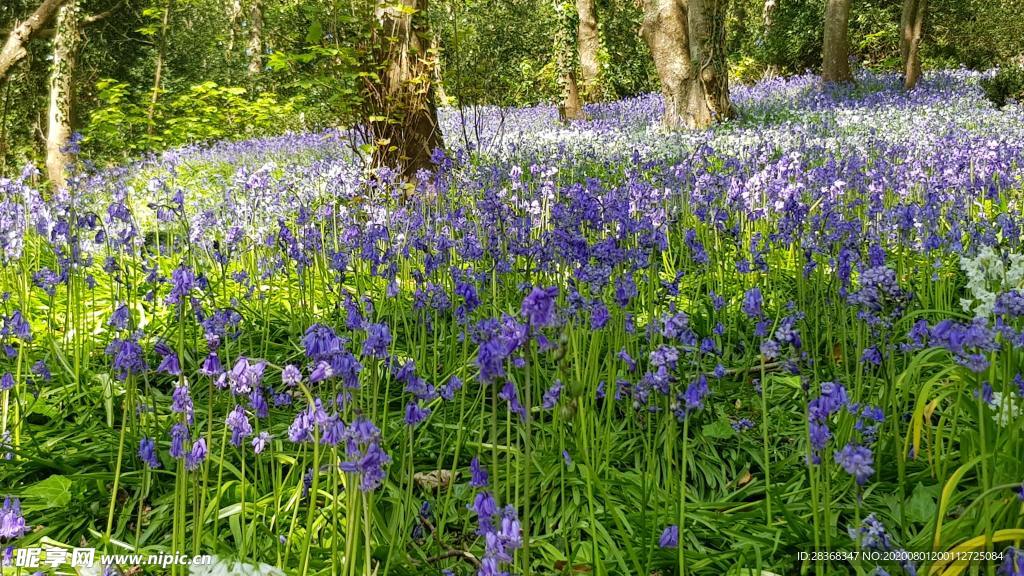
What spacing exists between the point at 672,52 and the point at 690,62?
298 mm

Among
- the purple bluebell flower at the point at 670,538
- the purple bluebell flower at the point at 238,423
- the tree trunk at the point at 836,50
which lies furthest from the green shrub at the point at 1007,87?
the purple bluebell flower at the point at 238,423

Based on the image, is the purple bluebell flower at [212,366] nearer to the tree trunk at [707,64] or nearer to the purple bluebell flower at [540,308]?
the purple bluebell flower at [540,308]

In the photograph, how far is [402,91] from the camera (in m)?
6.37

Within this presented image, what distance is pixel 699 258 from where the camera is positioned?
3102 millimetres

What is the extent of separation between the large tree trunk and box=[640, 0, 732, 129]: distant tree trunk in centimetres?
492

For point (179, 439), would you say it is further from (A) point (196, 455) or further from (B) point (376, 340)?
(B) point (376, 340)

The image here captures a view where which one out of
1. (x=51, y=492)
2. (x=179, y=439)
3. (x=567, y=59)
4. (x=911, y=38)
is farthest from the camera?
(x=567, y=59)

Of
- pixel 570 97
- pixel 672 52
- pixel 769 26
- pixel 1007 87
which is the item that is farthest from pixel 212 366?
pixel 769 26

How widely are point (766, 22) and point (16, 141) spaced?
21938 millimetres

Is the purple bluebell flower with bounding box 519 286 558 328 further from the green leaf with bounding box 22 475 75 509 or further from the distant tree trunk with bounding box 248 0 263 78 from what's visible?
the distant tree trunk with bounding box 248 0 263 78

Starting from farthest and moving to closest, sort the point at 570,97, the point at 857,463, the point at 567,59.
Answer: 1. the point at 567,59
2. the point at 570,97
3. the point at 857,463

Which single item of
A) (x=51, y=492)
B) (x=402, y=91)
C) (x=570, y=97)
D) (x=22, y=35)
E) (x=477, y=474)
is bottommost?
(x=51, y=492)

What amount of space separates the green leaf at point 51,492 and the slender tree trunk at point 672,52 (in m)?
9.41

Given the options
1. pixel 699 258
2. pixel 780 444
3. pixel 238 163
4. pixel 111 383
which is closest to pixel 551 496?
pixel 780 444
